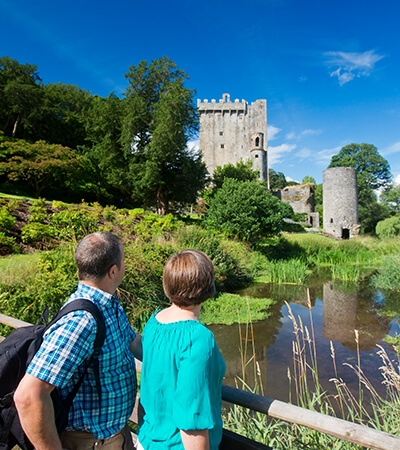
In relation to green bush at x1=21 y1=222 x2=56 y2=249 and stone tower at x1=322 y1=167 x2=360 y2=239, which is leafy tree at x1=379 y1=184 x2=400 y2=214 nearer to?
stone tower at x1=322 y1=167 x2=360 y2=239

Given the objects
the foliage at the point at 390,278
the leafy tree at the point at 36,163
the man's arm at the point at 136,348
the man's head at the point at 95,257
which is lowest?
the foliage at the point at 390,278

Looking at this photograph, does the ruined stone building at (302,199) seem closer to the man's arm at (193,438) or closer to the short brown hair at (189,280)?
the short brown hair at (189,280)

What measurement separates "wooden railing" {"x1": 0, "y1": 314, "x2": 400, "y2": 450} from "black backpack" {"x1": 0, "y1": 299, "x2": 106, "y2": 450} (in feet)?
1.45

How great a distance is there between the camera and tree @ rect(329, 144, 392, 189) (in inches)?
1443

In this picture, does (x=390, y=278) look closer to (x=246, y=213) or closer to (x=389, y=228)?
(x=246, y=213)

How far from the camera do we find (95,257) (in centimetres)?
126

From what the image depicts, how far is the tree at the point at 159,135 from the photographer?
15.5 m

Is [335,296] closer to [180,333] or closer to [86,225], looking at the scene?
[86,225]

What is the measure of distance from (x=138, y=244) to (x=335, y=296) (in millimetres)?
6291

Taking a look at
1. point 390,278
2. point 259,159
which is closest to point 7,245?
point 390,278

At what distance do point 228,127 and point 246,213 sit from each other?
26.3 m

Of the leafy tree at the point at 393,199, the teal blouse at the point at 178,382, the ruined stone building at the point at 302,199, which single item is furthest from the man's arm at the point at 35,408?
the leafy tree at the point at 393,199

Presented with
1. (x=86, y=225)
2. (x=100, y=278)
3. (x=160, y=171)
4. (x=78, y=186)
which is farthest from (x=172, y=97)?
(x=100, y=278)

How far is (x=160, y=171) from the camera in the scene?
16.8 metres
